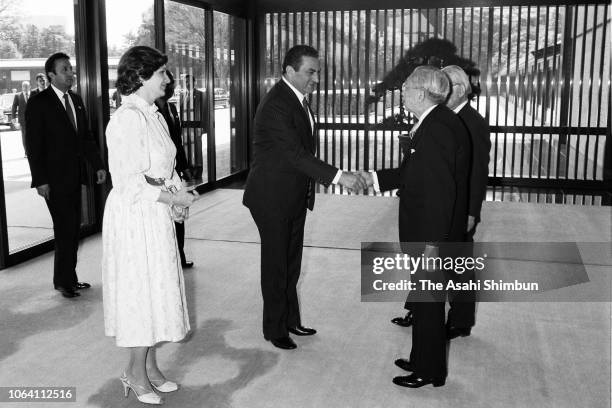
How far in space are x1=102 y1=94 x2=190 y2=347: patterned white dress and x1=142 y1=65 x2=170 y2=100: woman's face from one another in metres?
0.05

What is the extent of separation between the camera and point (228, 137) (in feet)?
31.5

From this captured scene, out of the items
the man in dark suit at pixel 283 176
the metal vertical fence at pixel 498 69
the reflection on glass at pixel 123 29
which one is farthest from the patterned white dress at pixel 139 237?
the metal vertical fence at pixel 498 69

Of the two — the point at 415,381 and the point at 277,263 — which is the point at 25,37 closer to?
the point at 277,263

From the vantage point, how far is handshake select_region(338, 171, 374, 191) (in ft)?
11.4

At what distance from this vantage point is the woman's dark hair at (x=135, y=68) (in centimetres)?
274

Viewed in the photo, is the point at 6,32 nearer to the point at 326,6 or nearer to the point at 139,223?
the point at 139,223

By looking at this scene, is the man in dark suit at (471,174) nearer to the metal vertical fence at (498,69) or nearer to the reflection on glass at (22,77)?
the reflection on glass at (22,77)

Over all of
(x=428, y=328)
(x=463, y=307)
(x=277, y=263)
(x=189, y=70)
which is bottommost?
(x=463, y=307)

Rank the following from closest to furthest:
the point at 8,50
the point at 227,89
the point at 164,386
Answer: the point at 164,386, the point at 8,50, the point at 227,89

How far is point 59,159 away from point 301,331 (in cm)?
194

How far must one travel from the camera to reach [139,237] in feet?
9.04

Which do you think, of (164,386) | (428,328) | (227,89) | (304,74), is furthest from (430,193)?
(227,89)

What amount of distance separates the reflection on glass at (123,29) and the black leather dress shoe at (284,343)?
3607 millimetres

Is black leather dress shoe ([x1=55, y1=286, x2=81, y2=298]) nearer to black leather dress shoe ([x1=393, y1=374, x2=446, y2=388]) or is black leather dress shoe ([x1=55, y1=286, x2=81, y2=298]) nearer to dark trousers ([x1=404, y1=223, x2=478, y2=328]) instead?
dark trousers ([x1=404, y1=223, x2=478, y2=328])
